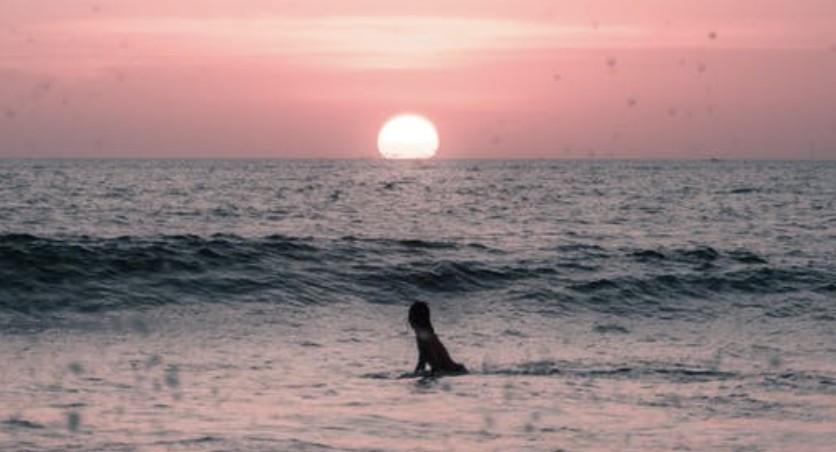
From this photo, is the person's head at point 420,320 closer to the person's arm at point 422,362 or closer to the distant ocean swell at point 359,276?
the person's arm at point 422,362

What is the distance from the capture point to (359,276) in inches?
1061

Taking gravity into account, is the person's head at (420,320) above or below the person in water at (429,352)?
above

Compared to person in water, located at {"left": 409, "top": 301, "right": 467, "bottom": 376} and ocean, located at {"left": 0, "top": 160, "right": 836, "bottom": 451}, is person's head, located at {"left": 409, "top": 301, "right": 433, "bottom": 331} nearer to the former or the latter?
person in water, located at {"left": 409, "top": 301, "right": 467, "bottom": 376}

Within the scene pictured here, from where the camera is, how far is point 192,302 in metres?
22.8

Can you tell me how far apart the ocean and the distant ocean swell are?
8 centimetres

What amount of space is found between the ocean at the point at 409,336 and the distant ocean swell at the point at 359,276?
8 cm

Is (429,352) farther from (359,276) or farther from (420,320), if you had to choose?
(359,276)

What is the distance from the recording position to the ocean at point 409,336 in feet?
37.6

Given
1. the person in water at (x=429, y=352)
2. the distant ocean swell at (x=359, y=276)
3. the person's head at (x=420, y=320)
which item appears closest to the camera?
the person in water at (x=429, y=352)

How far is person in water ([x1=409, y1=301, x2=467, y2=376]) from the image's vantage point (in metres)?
15.0

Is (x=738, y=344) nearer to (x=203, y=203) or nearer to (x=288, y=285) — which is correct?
(x=288, y=285)

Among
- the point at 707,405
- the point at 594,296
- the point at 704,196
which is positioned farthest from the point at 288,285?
the point at 704,196

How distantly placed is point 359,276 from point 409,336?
796cm

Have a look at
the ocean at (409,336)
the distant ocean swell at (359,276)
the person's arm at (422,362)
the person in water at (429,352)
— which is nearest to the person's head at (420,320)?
the person in water at (429,352)
